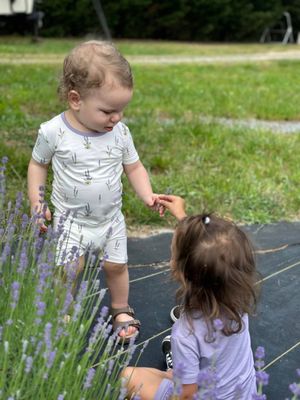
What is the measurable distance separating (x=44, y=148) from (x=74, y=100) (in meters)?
0.25

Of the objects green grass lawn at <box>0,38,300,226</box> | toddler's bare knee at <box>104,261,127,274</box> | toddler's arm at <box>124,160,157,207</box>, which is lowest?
green grass lawn at <box>0,38,300,226</box>

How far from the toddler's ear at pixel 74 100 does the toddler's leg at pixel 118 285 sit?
2.27ft

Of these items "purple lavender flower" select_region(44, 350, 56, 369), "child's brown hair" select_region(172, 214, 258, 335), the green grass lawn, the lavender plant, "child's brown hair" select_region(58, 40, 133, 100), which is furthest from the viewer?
the green grass lawn

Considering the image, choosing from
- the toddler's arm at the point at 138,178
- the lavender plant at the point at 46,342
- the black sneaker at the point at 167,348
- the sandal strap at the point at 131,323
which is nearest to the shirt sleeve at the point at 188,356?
the lavender plant at the point at 46,342

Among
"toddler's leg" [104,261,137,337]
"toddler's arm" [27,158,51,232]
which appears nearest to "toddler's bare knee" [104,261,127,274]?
"toddler's leg" [104,261,137,337]

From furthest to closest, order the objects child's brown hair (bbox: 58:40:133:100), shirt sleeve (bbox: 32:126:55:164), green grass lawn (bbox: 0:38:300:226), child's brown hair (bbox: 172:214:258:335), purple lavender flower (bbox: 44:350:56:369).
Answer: green grass lawn (bbox: 0:38:300:226)
shirt sleeve (bbox: 32:126:55:164)
child's brown hair (bbox: 58:40:133:100)
child's brown hair (bbox: 172:214:258:335)
purple lavender flower (bbox: 44:350:56:369)

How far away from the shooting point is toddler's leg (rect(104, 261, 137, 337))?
9.62ft

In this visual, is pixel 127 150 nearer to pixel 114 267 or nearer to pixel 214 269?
pixel 114 267

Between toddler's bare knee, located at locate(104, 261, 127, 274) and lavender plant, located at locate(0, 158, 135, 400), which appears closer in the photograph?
lavender plant, located at locate(0, 158, 135, 400)

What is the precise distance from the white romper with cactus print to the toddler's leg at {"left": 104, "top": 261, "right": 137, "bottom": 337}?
218mm

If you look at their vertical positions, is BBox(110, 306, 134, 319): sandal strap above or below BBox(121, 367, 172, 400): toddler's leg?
below

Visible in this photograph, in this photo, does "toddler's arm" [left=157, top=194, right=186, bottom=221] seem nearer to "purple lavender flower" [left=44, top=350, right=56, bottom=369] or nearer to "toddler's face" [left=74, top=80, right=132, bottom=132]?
"toddler's face" [left=74, top=80, right=132, bottom=132]

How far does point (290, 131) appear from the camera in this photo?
6832 millimetres

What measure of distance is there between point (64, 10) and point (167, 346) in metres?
17.7
